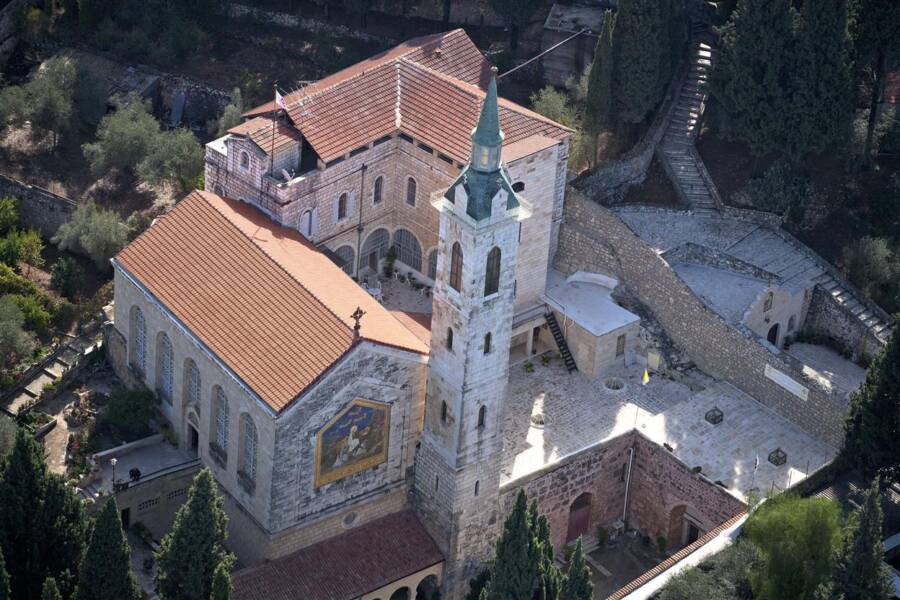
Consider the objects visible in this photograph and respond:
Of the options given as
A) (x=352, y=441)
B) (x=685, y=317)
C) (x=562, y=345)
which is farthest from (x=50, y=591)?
(x=685, y=317)

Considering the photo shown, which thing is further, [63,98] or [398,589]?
[63,98]

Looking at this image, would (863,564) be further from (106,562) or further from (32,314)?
(32,314)

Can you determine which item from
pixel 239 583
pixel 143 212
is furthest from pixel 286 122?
pixel 239 583

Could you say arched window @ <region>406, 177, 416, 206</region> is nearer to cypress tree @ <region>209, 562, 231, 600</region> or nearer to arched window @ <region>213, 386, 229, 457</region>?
arched window @ <region>213, 386, 229, 457</region>

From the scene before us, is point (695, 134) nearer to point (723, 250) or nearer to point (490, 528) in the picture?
point (723, 250)

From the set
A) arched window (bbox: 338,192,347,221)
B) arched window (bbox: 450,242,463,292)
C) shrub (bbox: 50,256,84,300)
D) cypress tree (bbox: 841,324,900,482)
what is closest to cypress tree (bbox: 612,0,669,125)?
arched window (bbox: 338,192,347,221)

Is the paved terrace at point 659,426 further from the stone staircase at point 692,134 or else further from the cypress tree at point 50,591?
the cypress tree at point 50,591

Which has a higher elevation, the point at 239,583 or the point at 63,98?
the point at 63,98
